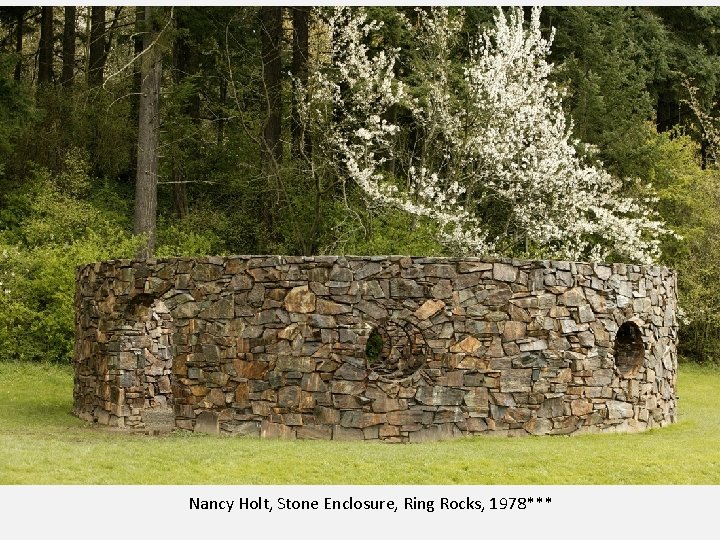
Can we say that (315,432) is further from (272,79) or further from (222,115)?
(222,115)

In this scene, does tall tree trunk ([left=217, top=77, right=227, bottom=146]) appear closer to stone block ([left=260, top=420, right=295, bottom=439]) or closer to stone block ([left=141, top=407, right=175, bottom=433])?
stone block ([left=141, top=407, right=175, bottom=433])

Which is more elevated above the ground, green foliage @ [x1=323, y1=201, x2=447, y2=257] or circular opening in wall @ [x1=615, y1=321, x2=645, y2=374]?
green foliage @ [x1=323, y1=201, x2=447, y2=257]

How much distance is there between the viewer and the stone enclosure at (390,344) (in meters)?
11.3

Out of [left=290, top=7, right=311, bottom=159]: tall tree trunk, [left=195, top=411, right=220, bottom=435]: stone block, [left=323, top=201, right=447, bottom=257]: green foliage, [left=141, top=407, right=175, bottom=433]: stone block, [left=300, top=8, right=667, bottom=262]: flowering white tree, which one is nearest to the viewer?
[left=195, top=411, right=220, bottom=435]: stone block

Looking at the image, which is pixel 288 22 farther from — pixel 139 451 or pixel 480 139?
pixel 139 451

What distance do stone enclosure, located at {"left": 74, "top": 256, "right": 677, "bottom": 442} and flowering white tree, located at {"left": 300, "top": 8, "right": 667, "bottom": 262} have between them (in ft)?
22.7

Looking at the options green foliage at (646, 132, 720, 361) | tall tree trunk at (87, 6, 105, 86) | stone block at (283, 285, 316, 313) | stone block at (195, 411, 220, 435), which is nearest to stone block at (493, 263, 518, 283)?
stone block at (283, 285, 316, 313)

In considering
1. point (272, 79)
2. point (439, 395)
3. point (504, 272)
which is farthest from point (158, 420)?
point (272, 79)

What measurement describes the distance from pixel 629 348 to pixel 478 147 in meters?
7.31

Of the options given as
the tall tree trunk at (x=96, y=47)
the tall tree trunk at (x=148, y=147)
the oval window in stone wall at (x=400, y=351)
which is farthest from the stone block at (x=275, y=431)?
the tall tree trunk at (x=96, y=47)

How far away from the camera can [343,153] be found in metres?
21.0

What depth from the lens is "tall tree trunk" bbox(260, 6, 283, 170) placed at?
71.8 ft

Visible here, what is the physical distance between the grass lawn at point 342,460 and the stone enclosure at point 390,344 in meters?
0.37

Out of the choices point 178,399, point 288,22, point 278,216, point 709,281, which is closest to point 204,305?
point 178,399
